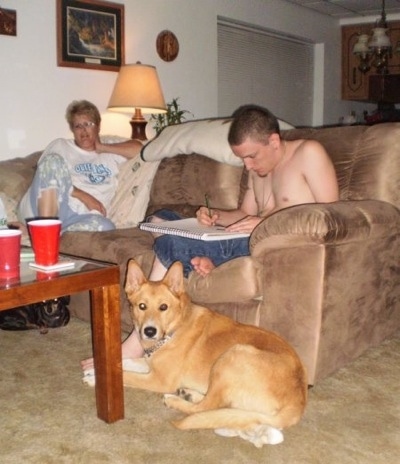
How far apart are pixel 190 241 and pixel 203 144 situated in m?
0.93

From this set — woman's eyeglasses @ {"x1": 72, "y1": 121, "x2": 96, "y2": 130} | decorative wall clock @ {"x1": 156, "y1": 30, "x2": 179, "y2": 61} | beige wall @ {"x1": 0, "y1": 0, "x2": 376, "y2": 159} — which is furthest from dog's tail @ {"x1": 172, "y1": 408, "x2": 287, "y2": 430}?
decorative wall clock @ {"x1": 156, "y1": 30, "x2": 179, "y2": 61}

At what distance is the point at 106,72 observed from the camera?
438 cm

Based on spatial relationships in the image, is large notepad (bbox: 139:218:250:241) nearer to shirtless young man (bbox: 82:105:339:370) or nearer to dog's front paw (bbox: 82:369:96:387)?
shirtless young man (bbox: 82:105:339:370)

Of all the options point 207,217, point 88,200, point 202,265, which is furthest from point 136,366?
point 88,200

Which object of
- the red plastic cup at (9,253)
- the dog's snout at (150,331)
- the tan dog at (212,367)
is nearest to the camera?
the red plastic cup at (9,253)

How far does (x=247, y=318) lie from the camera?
2225 millimetres

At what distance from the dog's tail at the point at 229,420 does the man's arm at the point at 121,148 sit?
205 cm

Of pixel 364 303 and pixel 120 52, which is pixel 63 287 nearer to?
pixel 364 303

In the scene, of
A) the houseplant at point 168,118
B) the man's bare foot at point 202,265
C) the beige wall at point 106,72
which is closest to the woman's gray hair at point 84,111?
the beige wall at point 106,72

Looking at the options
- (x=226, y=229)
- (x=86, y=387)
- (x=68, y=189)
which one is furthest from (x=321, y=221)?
(x=68, y=189)

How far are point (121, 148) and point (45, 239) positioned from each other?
183 centimetres

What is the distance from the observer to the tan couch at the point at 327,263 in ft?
6.73

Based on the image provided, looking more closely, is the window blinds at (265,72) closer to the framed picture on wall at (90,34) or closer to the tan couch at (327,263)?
the framed picture on wall at (90,34)

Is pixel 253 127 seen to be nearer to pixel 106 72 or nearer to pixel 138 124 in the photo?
pixel 138 124
